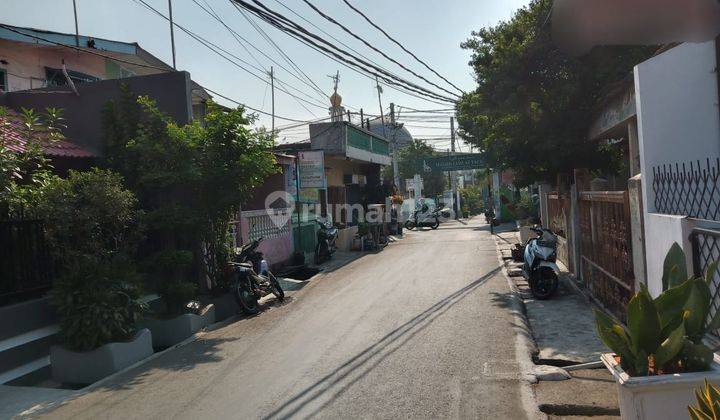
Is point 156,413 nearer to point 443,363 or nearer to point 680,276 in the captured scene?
point 443,363

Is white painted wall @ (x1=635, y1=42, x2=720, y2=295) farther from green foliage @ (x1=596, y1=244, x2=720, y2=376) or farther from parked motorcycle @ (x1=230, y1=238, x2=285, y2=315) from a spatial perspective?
parked motorcycle @ (x1=230, y1=238, x2=285, y2=315)

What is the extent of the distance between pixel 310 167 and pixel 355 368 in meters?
10.9

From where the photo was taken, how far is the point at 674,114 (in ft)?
17.4

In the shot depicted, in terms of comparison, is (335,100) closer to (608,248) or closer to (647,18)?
(608,248)

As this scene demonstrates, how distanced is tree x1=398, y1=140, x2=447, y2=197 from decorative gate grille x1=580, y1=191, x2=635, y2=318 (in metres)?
41.1

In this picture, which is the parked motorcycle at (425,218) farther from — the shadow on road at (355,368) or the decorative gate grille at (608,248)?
the shadow on road at (355,368)

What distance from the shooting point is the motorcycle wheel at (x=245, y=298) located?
913 centimetres

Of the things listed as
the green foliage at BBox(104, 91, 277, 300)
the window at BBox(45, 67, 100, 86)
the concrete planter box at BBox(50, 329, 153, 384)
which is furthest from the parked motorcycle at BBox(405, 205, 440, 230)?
the concrete planter box at BBox(50, 329, 153, 384)

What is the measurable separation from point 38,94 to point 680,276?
11.8 m

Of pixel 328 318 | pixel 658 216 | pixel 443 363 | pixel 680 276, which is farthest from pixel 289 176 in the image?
pixel 680 276

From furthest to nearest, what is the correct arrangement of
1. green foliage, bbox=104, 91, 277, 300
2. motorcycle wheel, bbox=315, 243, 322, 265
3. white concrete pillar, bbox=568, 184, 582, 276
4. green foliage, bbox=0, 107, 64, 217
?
motorcycle wheel, bbox=315, 243, 322, 265
white concrete pillar, bbox=568, 184, 582, 276
green foliage, bbox=104, 91, 277, 300
green foliage, bbox=0, 107, 64, 217

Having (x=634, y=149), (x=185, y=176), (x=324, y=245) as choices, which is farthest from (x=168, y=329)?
(x=324, y=245)

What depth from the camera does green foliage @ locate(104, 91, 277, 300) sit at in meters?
8.46

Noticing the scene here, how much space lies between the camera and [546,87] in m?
9.91
